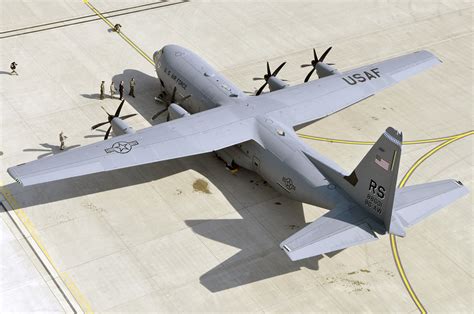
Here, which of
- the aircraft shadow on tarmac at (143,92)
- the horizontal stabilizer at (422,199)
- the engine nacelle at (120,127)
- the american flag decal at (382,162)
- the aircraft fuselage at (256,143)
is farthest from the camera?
the aircraft shadow on tarmac at (143,92)

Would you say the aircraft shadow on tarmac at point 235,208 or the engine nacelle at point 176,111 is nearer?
the aircraft shadow on tarmac at point 235,208

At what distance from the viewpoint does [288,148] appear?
162 ft

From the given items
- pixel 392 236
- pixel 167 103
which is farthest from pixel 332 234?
pixel 167 103

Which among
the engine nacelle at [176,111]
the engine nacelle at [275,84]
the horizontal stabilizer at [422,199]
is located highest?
the horizontal stabilizer at [422,199]

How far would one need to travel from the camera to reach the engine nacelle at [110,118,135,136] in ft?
167

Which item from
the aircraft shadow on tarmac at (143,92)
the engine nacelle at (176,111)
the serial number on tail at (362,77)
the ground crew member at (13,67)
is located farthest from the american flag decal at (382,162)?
the ground crew member at (13,67)

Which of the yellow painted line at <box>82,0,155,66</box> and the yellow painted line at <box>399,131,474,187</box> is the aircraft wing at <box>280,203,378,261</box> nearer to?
the yellow painted line at <box>399,131,474,187</box>

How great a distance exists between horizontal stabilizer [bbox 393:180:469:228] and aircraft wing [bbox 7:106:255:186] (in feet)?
38.9

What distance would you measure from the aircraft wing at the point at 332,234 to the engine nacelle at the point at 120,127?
14.7m

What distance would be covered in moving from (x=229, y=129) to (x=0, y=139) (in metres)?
16.1

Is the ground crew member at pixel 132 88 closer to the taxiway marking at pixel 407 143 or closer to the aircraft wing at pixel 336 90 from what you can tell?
the aircraft wing at pixel 336 90

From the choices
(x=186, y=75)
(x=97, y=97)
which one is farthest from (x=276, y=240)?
(x=97, y=97)

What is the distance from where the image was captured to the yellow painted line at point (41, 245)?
4212cm

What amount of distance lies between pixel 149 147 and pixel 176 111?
17.5 ft
